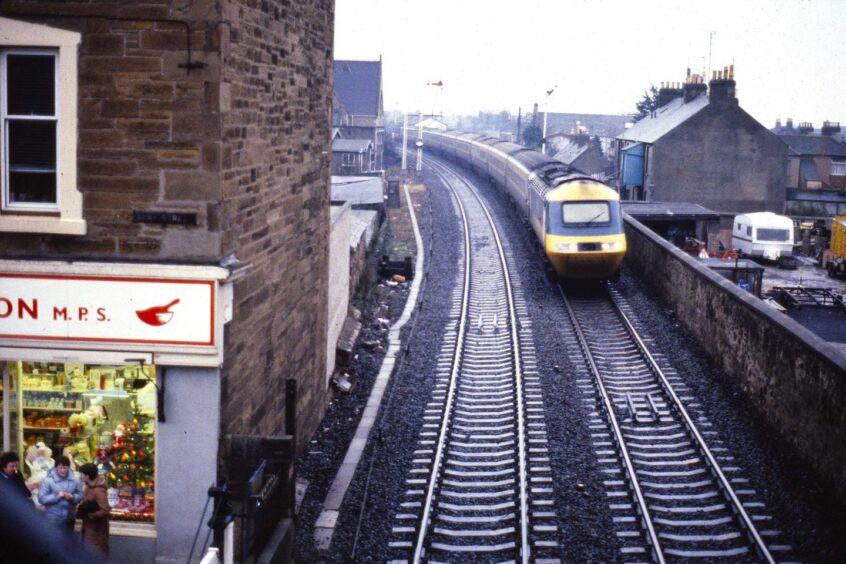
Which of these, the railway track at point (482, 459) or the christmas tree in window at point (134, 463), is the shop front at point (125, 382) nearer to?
the christmas tree in window at point (134, 463)

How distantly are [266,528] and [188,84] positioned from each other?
413 cm

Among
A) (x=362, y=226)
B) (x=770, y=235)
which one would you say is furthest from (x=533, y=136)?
(x=362, y=226)

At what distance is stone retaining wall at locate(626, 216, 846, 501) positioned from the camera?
34.5ft

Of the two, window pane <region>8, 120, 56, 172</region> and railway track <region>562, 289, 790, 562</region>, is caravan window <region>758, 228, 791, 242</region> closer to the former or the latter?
railway track <region>562, 289, 790, 562</region>

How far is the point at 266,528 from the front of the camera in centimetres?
812

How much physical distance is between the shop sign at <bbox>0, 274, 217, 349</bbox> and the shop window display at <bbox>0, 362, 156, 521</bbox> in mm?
363

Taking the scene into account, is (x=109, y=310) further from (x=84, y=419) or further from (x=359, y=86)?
(x=359, y=86)

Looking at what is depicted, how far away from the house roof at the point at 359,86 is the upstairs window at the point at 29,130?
201ft

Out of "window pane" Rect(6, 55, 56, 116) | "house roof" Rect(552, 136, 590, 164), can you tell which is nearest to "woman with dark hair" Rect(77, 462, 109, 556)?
"window pane" Rect(6, 55, 56, 116)

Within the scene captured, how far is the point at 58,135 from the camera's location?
24.9 ft

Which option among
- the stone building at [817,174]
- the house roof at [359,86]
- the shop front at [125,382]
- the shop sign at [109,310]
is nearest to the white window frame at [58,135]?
the shop front at [125,382]

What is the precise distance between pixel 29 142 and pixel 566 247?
15.0m

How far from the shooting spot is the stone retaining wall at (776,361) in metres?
10.5

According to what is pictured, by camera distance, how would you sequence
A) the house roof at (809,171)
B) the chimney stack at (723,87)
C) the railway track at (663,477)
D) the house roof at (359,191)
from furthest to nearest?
the house roof at (809,171), the chimney stack at (723,87), the house roof at (359,191), the railway track at (663,477)
